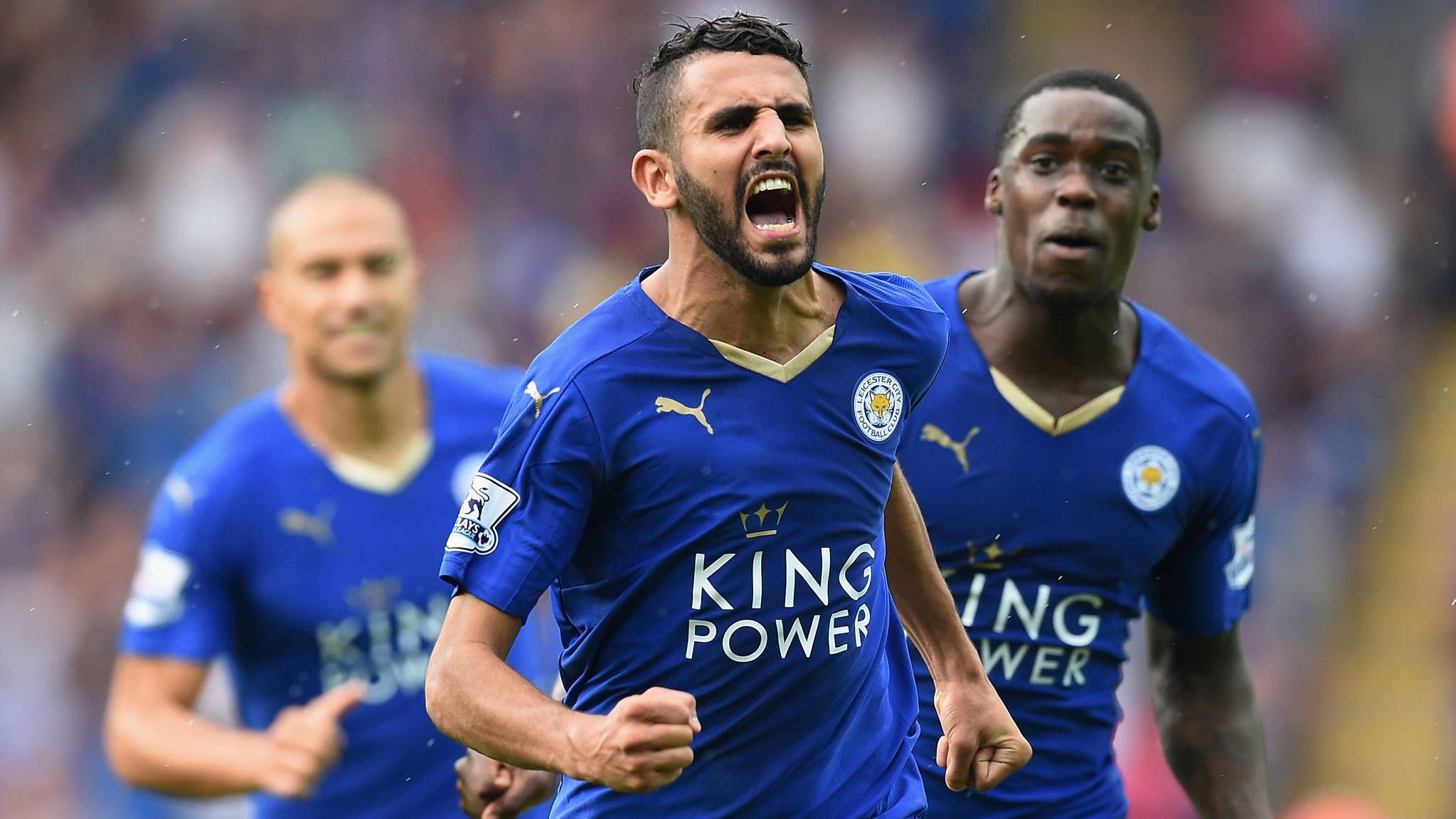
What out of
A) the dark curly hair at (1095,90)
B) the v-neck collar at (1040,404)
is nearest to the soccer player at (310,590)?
the v-neck collar at (1040,404)

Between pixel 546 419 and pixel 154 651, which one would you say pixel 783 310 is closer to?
pixel 546 419

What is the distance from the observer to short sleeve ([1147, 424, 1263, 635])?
4809 mm

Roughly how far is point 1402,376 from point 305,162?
705 centimetres

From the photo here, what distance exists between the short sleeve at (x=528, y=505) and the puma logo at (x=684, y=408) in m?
0.15

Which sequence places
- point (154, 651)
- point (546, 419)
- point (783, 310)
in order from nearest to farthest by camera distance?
point (546, 419) → point (783, 310) → point (154, 651)

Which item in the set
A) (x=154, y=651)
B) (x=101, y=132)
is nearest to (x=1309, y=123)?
(x=101, y=132)

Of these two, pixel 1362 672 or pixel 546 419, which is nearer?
pixel 546 419

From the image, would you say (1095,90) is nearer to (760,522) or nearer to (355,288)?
(760,522)

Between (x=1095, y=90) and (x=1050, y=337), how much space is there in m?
0.65

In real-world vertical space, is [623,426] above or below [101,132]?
below

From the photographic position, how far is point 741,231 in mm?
3523

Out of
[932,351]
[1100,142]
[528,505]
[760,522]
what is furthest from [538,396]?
[1100,142]

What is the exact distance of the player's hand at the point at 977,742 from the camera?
373 centimetres

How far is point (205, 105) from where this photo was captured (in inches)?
455
